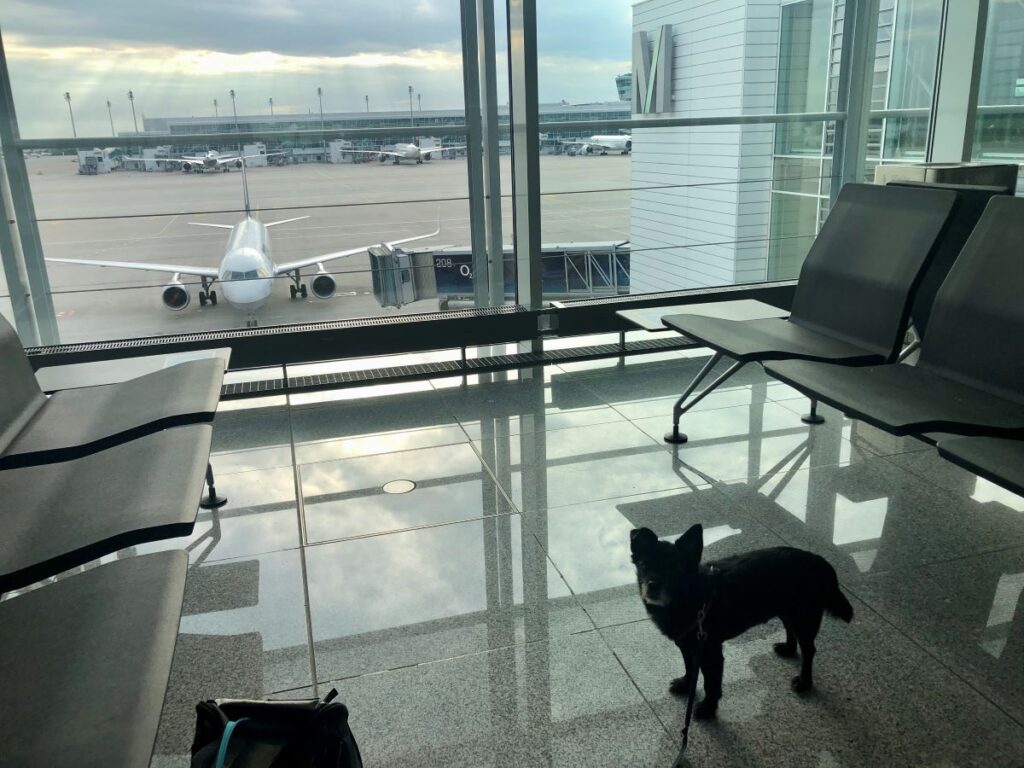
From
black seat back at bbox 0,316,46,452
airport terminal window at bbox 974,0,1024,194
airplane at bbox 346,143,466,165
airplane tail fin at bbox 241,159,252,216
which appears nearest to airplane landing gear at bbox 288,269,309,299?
airplane tail fin at bbox 241,159,252,216

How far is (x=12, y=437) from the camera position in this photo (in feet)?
6.69

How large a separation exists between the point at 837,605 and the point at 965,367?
106 cm

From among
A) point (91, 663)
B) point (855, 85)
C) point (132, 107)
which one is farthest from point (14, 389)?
point (855, 85)

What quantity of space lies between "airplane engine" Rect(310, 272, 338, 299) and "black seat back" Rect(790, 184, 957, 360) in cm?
268

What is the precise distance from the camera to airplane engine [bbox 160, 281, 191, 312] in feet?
14.1

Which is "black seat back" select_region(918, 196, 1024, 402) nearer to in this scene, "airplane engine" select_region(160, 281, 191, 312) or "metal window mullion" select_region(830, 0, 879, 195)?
"metal window mullion" select_region(830, 0, 879, 195)

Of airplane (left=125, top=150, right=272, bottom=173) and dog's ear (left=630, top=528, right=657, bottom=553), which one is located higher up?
airplane (left=125, top=150, right=272, bottom=173)

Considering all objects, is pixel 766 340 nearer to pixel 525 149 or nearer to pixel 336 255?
pixel 525 149

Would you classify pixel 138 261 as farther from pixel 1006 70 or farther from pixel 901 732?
pixel 1006 70

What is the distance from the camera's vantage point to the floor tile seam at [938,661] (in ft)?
5.06

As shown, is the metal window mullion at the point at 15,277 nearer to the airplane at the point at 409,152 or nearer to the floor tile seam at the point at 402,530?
the airplane at the point at 409,152

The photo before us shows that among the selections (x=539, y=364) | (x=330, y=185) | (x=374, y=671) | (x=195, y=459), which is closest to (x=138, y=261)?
(x=330, y=185)

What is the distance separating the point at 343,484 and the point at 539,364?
1.57 meters

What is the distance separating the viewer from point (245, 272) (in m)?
4.74
